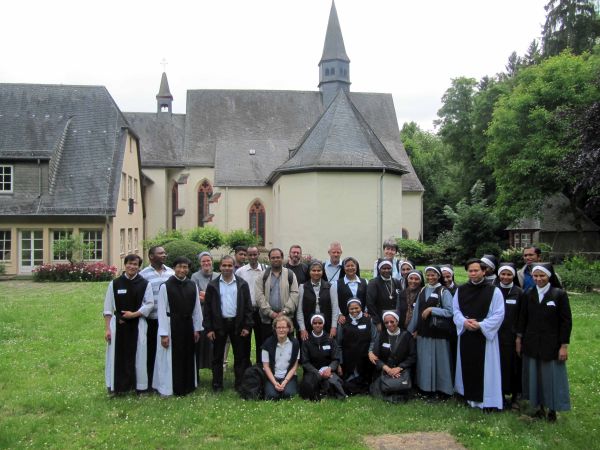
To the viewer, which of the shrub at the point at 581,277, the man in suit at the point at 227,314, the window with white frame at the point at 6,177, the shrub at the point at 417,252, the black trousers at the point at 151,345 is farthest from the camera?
the shrub at the point at 417,252

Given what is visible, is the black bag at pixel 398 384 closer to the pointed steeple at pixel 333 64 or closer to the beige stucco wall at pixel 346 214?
the beige stucco wall at pixel 346 214

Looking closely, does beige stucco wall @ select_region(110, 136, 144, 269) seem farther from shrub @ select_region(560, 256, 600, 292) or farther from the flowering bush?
shrub @ select_region(560, 256, 600, 292)

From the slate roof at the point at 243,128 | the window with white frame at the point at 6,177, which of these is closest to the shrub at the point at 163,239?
the window with white frame at the point at 6,177

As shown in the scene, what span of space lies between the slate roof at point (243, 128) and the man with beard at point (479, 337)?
3049 centimetres

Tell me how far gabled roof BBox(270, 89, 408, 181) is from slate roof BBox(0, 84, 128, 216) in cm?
820

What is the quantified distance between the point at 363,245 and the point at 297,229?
3.22 meters

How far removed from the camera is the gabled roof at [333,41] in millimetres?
42969

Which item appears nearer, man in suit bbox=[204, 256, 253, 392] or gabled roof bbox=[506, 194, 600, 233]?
man in suit bbox=[204, 256, 253, 392]

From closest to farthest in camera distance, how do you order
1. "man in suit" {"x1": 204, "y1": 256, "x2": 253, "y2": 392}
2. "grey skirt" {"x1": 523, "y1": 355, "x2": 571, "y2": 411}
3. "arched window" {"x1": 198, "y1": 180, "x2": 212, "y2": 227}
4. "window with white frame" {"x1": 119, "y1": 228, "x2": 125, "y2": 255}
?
"grey skirt" {"x1": 523, "y1": 355, "x2": 571, "y2": 411}
"man in suit" {"x1": 204, "y1": 256, "x2": 253, "y2": 392}
"window with white frame" {"x1": 119, "y1": 228, "x2": 125, "y2": 255}
"arched window" {"x1": 198, "y1": 180, "x2": 212, "y2": 227}

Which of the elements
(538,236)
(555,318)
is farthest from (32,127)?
(538,236)

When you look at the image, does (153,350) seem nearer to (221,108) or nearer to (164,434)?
(164,434)

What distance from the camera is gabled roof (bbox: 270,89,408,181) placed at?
2652cm

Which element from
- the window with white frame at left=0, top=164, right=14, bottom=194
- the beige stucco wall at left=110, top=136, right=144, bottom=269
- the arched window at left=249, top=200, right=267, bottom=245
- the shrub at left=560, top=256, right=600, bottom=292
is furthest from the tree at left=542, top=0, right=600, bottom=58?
the window with white frame at left=0, top=164, right=14, bottom=194

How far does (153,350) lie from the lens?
736 centimetres
